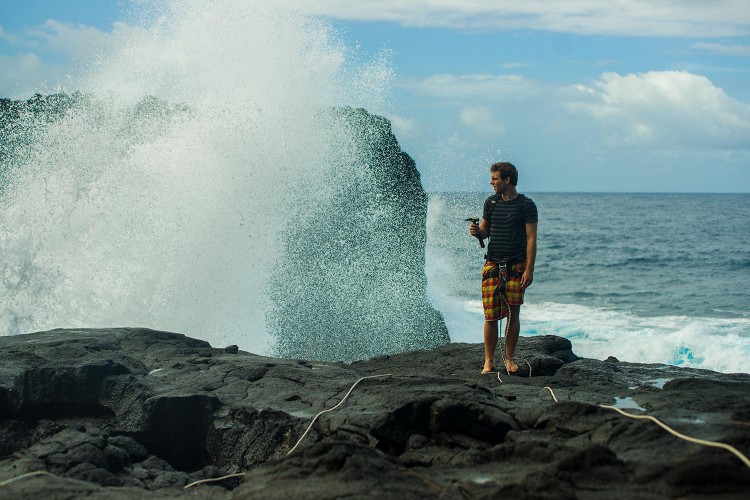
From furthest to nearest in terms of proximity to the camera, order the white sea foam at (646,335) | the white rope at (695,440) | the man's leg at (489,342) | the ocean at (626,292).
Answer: the ocean at (626,292) < the white sea foam at (646,335) < the man's leg at (489,342) < the white rope at (695,440)

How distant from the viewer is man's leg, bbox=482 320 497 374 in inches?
264

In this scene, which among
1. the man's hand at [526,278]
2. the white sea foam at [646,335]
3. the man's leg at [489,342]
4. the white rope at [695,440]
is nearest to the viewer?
the white rope at [695,440]

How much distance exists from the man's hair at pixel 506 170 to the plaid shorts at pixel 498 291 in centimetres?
70

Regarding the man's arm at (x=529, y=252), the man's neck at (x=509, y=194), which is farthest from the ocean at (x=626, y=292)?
the man's arm at (x=529, y=252)

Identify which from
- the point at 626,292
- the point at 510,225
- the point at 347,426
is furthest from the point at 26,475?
the point at 626,292

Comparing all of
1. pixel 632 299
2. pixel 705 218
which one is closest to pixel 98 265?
pixel 632 299

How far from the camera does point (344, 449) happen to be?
4027 millimetres

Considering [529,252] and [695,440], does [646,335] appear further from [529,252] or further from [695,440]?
[695,440]

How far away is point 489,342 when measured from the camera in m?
6.76

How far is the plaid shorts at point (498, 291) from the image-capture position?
21.6 ft

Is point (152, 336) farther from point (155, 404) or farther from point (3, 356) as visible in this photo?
point (155, 404)

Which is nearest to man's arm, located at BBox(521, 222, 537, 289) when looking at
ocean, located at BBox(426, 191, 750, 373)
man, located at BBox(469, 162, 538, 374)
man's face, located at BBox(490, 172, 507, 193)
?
man, located at BBox(469, 162, 538, 374)

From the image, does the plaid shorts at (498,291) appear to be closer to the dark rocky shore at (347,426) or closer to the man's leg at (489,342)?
the man's leg at (489,342)

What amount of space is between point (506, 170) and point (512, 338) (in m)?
1.38
